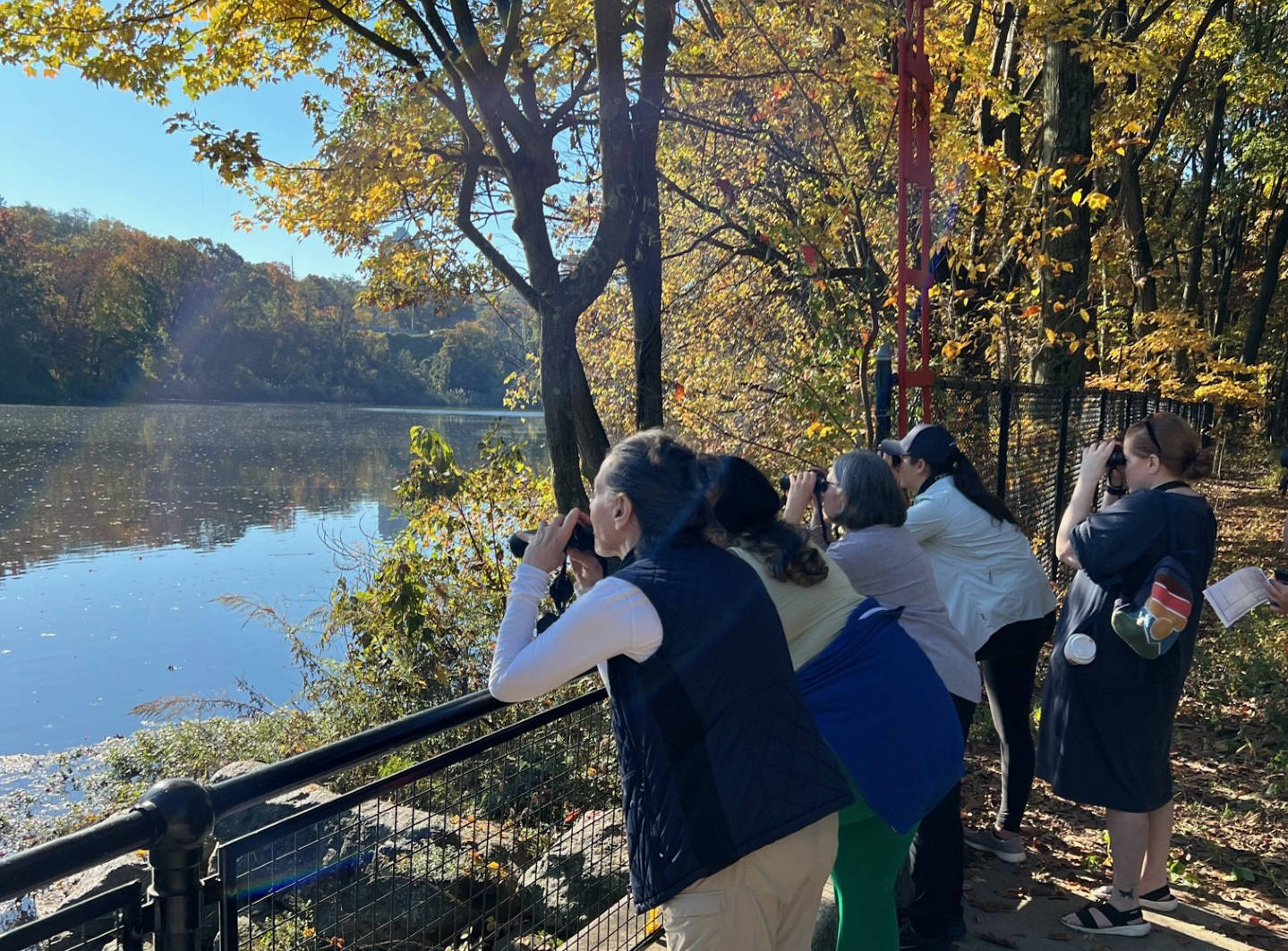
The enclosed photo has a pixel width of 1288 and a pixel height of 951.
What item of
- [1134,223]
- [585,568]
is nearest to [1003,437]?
[585,568]

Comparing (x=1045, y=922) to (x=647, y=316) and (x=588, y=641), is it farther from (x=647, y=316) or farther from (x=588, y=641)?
(x=647, y=316)

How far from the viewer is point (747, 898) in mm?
2033

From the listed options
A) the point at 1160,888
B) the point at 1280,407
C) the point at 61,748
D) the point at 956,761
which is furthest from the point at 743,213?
the point at 1280,407

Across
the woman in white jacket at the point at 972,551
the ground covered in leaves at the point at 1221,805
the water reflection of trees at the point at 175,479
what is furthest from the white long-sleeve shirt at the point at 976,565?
the water reflection of trees at the point at 175,479

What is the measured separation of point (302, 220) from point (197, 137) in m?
1.82

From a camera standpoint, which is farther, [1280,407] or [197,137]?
[1280,407]

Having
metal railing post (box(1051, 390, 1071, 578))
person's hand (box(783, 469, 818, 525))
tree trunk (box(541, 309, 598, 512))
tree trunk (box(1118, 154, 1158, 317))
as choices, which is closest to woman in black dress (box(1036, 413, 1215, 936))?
person's hand (box(783, 469, 818, 525))

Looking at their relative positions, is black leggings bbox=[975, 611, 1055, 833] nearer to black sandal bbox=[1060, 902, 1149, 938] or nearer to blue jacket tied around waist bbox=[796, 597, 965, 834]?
black sandal bbox=[1060, 902, 1149, 938]

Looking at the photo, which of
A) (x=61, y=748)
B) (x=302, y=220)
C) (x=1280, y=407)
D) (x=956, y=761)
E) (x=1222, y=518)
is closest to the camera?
(x=956, y=761)

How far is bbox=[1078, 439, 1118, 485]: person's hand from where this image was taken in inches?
151

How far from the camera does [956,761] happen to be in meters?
2.60

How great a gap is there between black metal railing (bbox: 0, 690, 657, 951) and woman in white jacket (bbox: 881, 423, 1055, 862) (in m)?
1.66

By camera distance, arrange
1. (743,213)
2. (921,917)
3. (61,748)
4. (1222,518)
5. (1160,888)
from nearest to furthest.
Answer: (921,917) < (1160,888) < (743,213) < (61,748) < (1222,518)

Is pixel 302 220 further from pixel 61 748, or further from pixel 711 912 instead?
pixel 711 912
